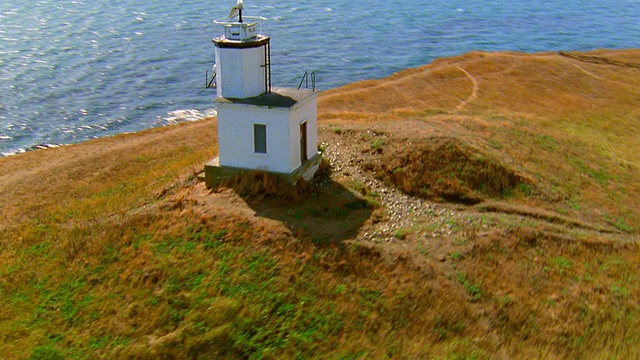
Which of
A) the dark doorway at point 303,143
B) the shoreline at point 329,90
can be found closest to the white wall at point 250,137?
the dark doorway at point 303,143

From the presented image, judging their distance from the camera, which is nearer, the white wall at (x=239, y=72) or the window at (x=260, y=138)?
the white wall at (x=239, y=72)

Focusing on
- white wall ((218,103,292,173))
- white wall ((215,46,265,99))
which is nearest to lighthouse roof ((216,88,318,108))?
white wall ((218,103,292,173))

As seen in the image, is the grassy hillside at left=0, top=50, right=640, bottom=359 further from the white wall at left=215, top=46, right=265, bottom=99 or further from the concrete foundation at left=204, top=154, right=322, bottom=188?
the white wall at left=215, top=46, right=265, bottom=99

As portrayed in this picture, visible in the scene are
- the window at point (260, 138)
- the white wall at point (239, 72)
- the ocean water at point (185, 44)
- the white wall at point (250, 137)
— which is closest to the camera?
the white wall at point (250, 137)

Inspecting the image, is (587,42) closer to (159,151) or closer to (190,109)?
(190,109)

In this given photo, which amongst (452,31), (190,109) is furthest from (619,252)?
(452,31)

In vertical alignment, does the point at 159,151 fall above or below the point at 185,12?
below

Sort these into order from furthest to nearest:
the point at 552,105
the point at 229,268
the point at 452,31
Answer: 1. the point at 452,31
2. the point at 552,105
3. the point at 229,268

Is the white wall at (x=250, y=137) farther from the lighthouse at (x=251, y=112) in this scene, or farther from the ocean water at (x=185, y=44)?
the ocean water at (x=185, y=44)
